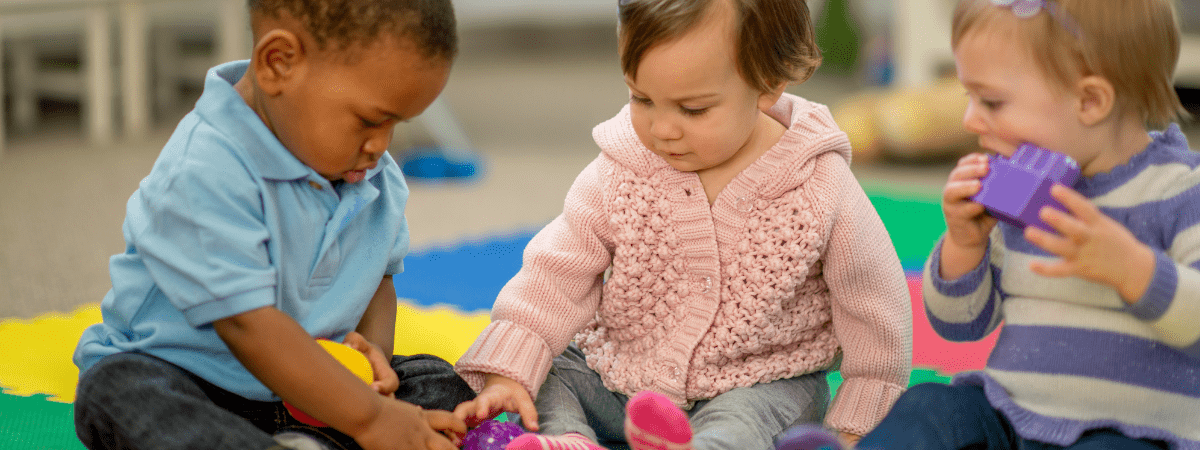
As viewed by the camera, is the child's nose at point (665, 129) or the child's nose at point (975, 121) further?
the child's nose at point (665, 129)

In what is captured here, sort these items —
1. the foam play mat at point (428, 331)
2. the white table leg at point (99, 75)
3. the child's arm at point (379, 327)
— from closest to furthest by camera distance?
the child's arm at point (379, 327) → the foam play mat at point (428, 331) → the white table leg at point (99, 75)

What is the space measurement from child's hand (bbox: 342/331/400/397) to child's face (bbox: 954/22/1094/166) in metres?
0.54

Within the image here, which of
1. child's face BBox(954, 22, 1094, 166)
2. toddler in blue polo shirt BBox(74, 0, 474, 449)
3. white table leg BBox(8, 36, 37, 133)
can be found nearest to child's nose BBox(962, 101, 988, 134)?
child's face BBox(954, 22, 1094, 166)

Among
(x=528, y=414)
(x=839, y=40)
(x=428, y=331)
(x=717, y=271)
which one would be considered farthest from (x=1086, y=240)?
(x=839, y=40)

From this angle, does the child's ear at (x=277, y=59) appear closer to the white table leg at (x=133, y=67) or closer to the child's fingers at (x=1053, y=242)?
the child's fingers at (x=1053, y=242)

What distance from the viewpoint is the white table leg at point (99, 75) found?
2.69 meters

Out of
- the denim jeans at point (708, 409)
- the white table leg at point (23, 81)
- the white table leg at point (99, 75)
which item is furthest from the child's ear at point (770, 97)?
the white table leg at point (23, 81)

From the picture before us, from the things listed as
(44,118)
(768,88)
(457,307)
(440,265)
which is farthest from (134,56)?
(768,88)

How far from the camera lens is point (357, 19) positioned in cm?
80

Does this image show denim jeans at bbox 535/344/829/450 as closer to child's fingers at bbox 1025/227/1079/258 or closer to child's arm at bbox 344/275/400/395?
child's arm at bbox 344/275/400/395

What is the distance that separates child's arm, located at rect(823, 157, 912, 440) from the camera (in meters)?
0.98

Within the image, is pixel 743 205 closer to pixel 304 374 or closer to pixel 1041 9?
pixel 1041 9

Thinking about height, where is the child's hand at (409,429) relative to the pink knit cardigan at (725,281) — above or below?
below

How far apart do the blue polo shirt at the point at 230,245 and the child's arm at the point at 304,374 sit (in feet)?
0.04
